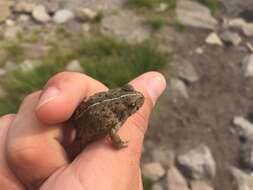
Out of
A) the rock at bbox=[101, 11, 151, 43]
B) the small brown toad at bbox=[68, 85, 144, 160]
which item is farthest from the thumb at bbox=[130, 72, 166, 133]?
the rock at bbox=[101, 11, 151, 43]

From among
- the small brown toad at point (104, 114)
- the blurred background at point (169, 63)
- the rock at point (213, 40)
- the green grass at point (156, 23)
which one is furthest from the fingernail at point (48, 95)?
the rock at point (213, 40)

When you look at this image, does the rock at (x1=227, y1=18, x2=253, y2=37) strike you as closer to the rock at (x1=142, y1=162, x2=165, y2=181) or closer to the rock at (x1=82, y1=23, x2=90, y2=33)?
the rock at (x1=82, y1=23, x2=90, y2=33)

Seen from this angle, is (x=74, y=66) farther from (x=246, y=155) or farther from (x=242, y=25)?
(x=242, y=25)

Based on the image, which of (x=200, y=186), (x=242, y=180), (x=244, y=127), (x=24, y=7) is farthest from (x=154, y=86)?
(x=24, y=7)

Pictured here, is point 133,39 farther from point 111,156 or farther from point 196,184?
point 111,156

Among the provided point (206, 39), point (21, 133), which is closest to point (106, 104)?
point (21, 133)
